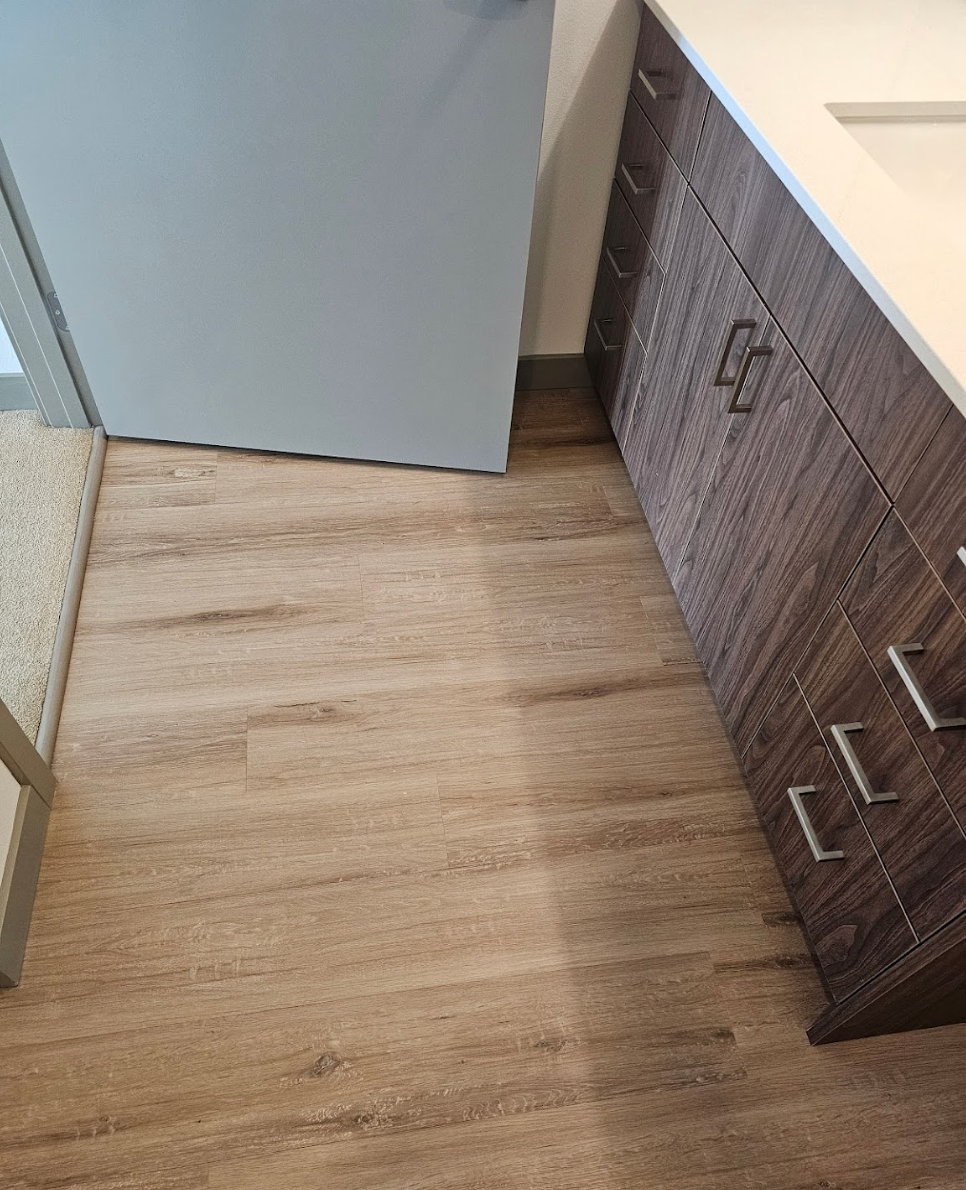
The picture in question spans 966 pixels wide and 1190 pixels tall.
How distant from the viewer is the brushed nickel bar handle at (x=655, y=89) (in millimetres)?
1588

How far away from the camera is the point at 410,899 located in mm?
1456

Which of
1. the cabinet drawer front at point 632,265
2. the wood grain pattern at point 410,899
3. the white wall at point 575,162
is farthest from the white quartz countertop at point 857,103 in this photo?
the wood grain pattern at point 410,899

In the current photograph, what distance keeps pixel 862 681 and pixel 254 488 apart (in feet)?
4.49

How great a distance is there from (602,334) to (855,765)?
4.14 feet

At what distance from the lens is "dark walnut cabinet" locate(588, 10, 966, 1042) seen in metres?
1.03

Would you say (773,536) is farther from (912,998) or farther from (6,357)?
(6,357)

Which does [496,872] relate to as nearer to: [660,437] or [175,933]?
[175,933]

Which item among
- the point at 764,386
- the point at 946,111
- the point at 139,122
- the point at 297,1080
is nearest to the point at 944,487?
the point at 764,386

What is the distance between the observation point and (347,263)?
1752mm

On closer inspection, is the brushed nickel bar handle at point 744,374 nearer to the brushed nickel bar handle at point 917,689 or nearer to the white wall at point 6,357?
the brushed nickel bar handle at point 917,689

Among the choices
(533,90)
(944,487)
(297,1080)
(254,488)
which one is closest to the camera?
(944,487)

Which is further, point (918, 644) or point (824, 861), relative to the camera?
point (824, 861)

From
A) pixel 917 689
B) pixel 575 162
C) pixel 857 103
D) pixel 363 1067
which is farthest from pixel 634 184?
pixel 363 1067

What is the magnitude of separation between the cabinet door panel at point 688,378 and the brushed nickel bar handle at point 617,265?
17 centimetres
